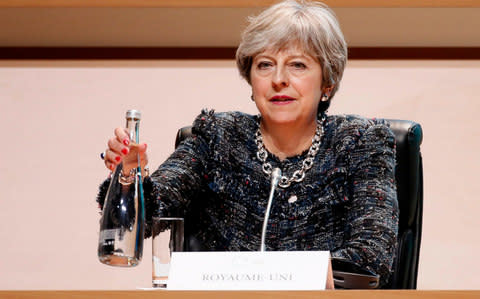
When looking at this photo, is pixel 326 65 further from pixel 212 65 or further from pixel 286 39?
pixel 212 65

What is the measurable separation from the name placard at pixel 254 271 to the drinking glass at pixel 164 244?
0.49 feet

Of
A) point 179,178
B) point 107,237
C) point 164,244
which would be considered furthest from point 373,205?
point 107,237

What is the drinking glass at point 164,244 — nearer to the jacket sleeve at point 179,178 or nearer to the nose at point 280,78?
the jacket sleeve at point 179,178

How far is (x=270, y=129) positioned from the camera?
2.08 m

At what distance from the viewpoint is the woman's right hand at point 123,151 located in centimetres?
146

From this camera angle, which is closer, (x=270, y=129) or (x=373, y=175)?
(x=373, y=175)

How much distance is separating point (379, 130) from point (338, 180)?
0.17 metres

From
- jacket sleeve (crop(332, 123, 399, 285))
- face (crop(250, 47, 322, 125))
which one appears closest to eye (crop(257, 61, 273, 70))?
face (crop(250, 47, 322, 125))

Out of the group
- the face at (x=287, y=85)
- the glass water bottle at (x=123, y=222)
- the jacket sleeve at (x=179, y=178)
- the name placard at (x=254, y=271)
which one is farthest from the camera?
the face at (x=287, y=85)

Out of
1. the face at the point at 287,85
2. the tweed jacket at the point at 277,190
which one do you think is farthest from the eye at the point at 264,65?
the tweed jacket at the point at 277,190

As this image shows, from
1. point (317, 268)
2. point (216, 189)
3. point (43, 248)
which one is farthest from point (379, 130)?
point (43, 248)

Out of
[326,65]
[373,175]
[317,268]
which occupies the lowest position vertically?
[317,268]

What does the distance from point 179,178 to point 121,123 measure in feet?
3.53

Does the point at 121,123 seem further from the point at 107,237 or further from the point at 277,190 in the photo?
the point at 107,237
